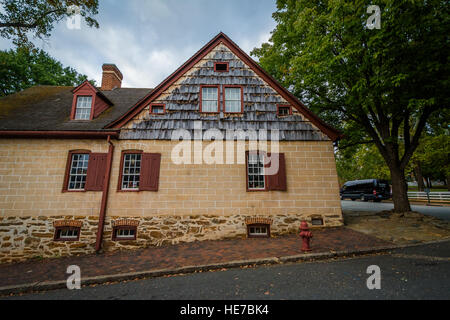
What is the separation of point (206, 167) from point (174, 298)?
16.2 feet

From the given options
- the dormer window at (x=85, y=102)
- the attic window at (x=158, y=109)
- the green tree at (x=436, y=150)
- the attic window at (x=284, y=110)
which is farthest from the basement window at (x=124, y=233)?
the green tree at (x=436, y=150)

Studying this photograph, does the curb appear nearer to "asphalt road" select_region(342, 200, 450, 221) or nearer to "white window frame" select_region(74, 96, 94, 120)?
"white window frame" select_region(74, 96, 94, 120)

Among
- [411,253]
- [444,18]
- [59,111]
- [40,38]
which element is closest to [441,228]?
[411,253]

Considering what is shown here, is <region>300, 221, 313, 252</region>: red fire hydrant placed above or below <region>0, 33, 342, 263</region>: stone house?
below

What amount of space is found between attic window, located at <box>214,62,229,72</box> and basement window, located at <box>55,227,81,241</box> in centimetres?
909

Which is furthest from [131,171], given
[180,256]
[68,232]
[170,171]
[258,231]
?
[258,231]

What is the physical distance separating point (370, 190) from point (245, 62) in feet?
71.9

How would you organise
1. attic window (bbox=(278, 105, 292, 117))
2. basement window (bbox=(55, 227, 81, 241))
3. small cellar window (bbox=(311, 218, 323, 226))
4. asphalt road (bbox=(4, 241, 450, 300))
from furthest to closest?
attic window (bbox=(278, 105, 292, 117)), small cellar window (bbox=(311, 218, 323, 226)), basement window (bbox=(55, 227, 81, 241)), asphalt road (bbox=(4, 241, 450, 300))

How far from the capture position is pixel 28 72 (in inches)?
728

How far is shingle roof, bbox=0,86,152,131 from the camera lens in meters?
8.19

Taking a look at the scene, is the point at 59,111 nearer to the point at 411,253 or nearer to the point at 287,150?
the point at 287,150

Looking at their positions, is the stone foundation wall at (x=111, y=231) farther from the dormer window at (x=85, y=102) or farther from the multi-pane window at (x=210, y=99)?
the multi-pane window at (x=210, y=99)

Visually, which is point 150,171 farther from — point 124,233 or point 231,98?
point 231,98

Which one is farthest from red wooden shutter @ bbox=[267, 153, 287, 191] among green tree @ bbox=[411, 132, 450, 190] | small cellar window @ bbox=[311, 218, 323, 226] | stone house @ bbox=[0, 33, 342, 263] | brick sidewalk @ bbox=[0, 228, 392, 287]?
green tree @ bbox=[411, 132, 450, 190]
